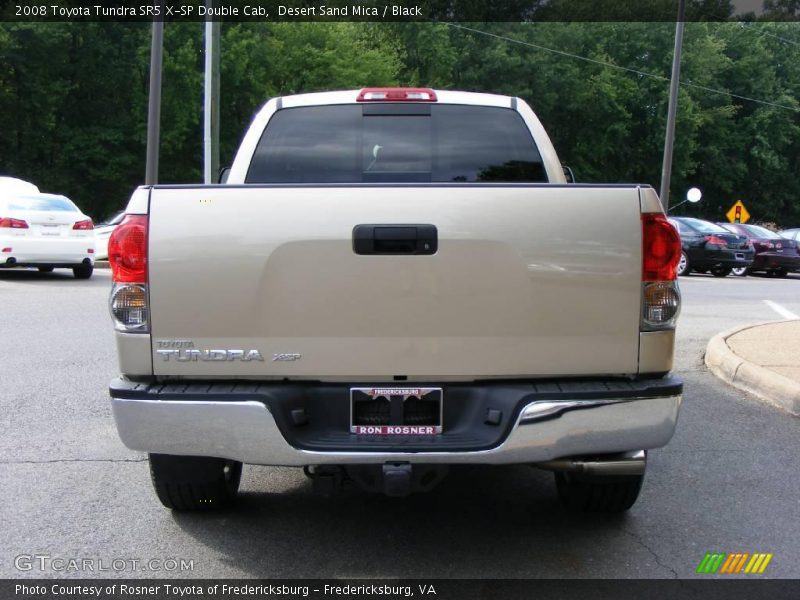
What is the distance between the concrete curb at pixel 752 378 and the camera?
6906 millimetres

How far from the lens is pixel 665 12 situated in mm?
59188

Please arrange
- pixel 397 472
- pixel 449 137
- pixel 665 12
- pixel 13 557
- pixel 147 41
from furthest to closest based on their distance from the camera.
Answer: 1. pixel 665 12
2. pixel 147 41
3. pixel 449 137
4. pixel 13 557
5. pixel 397 472

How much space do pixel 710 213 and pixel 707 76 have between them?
32.6ft

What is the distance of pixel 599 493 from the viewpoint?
4336 mm

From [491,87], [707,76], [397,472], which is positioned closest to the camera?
[397,472]

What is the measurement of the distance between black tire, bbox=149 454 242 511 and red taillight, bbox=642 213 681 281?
1956mm

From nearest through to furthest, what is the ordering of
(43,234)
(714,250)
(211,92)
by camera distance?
(43,234) < (211,92) < (714,250)

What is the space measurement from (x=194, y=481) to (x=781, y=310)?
12.6 m

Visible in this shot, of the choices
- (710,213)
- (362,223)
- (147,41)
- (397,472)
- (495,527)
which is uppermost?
(147,41)

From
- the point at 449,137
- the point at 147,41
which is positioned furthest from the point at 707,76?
the point at 449,137

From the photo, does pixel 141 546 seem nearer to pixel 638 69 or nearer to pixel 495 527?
pixel 495 527

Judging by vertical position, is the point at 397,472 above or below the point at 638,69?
below

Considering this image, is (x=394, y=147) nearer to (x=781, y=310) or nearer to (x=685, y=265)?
(x=781, y=310)

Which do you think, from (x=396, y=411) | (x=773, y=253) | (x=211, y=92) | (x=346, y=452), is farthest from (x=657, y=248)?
(x=773, y=253)
